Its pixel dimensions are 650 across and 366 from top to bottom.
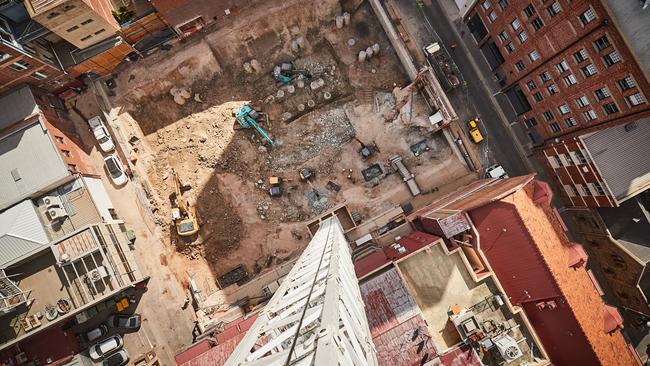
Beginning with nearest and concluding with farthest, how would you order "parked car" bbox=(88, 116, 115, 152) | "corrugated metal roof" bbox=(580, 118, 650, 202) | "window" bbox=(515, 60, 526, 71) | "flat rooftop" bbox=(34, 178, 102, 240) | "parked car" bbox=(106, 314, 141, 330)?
"corrugated metal roof" bbox=(580, 118, 650, 202) → "flat rooftop" bbox=(34, 178, 102, 240) → "window" bbox=(515, 60, 526, 71) → "parked car" bbox=(106, 314, 141, 330) → "parked car" bbox=(88, 116, 115, 152)

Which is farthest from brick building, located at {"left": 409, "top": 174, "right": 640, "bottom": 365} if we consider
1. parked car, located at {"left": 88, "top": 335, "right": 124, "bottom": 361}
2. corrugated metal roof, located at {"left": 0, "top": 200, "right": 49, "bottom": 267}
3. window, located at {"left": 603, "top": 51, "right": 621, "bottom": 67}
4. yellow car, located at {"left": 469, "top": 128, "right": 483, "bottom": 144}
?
corrugated metal roof, located at {"left": 0, "top": 200, "right": 49, "bottom": 267}

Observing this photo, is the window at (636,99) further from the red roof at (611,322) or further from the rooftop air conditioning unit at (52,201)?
the rooftop air conditioning unit at (52,201)

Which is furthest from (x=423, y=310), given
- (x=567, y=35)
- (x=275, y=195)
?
(x=567, y=35)

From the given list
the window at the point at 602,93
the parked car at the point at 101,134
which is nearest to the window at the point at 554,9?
the window at the point at 602,93

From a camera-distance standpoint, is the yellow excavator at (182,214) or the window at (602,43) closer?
the window at (602,43)

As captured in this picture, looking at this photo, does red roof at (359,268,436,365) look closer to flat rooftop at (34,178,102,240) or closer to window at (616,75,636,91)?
window at (616,75,636,91)

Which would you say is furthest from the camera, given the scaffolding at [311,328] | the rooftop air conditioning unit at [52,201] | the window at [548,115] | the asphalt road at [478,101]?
the asphalt road at [478,101]
